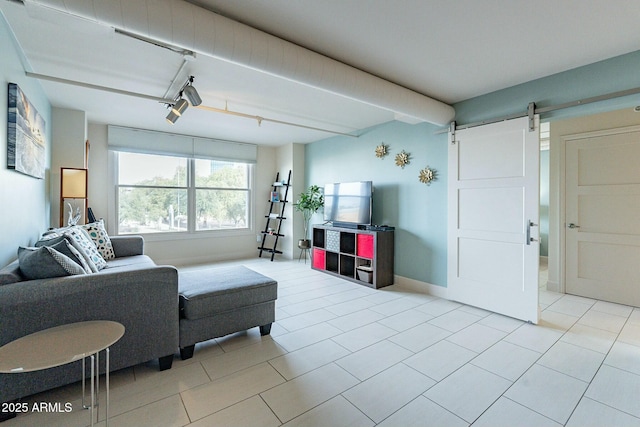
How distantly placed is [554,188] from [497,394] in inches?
135

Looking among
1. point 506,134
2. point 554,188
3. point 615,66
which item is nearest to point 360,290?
point 506,134

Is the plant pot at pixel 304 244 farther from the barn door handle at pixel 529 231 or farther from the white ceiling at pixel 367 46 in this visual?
the barn door handle at pixel 529 231

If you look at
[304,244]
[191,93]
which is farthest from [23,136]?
[304,244]

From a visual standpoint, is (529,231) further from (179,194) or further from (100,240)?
(179,194)

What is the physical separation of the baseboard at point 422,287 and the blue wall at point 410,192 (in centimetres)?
7

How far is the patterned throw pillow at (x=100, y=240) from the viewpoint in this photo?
11.2ft

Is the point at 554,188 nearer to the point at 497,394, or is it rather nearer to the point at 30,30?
the point at 497,394

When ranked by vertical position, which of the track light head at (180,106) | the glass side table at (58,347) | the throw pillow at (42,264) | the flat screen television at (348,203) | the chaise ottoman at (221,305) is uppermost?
the track light head at (180,106)

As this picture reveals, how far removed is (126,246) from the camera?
12.3ft

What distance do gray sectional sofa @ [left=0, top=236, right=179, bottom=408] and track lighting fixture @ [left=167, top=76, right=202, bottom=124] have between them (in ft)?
5.67

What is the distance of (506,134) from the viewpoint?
3.07m

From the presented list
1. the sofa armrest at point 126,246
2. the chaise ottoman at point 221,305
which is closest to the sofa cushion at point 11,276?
the chaise ottoman at point 221,305

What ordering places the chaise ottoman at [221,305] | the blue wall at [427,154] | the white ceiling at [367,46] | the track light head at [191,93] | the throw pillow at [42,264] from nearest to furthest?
the throw pillow at [42,264], the white ceiling at [367,46], the chaise ottoman at [221,305], the blue wall at [427,154], the track light head at [191,93]

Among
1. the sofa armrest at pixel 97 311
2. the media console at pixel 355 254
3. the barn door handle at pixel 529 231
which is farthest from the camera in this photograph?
the media console at pixel 355 254
